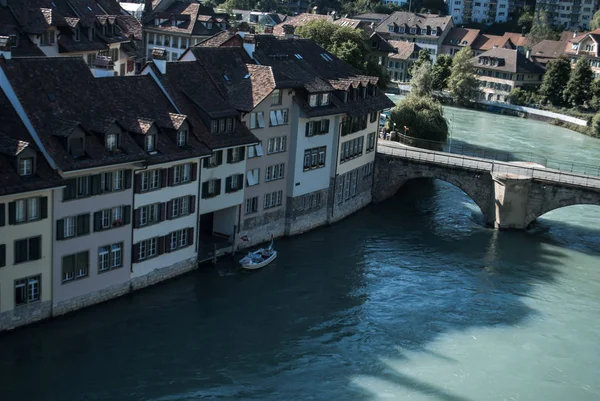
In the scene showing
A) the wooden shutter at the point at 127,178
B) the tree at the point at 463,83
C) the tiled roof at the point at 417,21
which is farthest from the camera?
the tiled roof at the point at 417,21

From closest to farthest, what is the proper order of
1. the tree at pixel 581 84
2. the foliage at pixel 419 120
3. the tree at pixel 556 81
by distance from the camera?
the foliage at pixel 419 120 < the tree at pixel 581 84 < the tree at pixel 556 81

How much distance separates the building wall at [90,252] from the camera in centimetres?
4006

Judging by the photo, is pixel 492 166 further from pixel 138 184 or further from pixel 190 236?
pixel 138 184

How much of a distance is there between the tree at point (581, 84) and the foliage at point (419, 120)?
53169 mm

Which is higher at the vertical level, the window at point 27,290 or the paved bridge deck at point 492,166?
the paved bridge deck at point 492,166

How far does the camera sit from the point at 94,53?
67.9 metres

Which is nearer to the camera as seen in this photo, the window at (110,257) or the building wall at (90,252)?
the building wall at (90,252)

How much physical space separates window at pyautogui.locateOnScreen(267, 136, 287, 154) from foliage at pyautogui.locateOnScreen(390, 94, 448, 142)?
25493 mm

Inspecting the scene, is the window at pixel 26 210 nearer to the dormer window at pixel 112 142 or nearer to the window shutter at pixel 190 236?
the dormer window at pixel 112 142

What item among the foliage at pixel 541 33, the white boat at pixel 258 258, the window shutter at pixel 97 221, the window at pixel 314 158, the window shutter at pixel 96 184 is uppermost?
the foliage at pixel 541 33

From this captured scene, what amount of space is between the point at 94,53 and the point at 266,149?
20.7m

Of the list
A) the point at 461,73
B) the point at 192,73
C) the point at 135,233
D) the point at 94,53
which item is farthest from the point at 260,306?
the point at 461,73

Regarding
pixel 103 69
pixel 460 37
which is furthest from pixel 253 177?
pixel 460 37

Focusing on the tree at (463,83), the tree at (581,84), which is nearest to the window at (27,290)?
the tree at (463,83)
